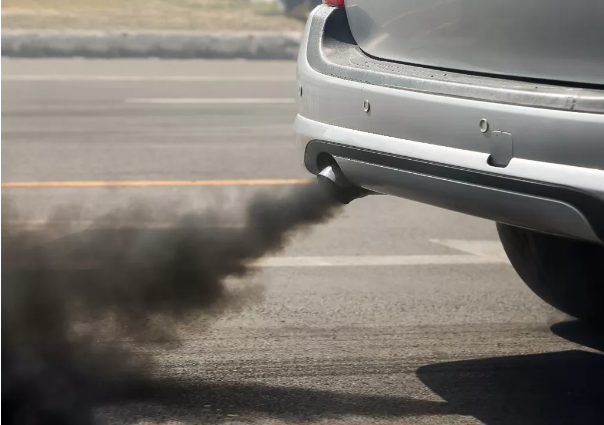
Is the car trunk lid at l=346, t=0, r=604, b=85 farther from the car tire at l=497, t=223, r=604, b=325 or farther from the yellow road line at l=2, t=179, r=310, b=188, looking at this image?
the yellow road line at l=2, t=179, r=310, b=188

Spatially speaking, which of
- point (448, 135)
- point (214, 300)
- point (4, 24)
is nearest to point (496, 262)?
point (214, 300)

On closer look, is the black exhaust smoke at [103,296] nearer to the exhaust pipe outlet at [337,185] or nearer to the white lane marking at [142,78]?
the exhaust pipe outlet at [337,185]

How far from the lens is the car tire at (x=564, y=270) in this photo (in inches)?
159

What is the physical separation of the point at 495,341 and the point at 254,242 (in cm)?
131

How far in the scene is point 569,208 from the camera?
→ 105 inches

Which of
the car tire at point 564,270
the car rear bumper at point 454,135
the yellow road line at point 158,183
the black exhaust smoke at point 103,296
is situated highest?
the car rear bumper at point 454,135

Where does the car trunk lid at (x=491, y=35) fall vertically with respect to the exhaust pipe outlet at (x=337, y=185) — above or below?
above

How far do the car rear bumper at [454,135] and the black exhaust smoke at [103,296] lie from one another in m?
0.74

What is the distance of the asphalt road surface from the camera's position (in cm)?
347

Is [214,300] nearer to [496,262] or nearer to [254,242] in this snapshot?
[254,242]

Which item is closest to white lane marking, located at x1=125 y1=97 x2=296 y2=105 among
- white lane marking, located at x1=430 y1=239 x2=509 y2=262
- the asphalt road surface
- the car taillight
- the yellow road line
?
the asphalt road surface

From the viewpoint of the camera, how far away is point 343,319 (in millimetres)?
4422

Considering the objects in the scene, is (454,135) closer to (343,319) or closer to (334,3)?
(334,3)

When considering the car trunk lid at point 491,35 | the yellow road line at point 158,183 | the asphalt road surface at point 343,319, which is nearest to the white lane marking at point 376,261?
the asphalt road surface at point 343,319
